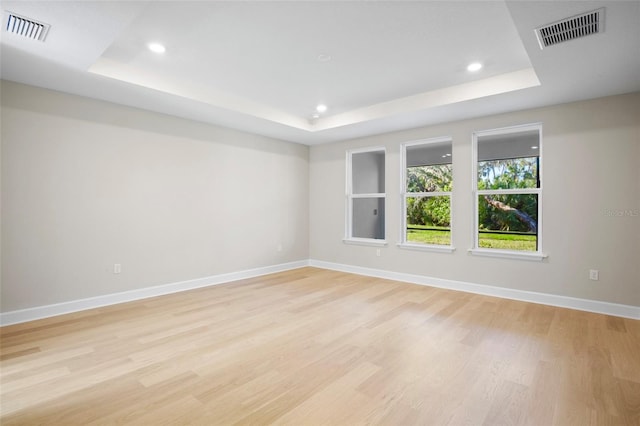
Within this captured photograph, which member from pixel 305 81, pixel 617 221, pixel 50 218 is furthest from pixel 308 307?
pixel 617 221

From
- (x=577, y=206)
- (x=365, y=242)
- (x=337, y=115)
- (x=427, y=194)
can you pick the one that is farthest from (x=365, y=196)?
(x=577, y=206)

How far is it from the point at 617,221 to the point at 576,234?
400 mm

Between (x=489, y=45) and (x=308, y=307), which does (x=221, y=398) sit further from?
(x=489, y=45)

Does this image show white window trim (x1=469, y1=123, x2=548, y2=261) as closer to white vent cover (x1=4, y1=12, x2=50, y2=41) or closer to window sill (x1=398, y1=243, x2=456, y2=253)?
window sill (x1=398, y1=243, x2=456, y2=253)

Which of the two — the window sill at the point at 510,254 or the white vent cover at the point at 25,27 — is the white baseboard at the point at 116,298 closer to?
the white vent cover at the point at 25,27

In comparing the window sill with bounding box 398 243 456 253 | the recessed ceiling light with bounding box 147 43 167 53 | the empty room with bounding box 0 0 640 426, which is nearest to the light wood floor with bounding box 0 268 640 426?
the empty room with bounding box 0 0 640 426

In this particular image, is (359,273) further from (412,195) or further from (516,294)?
(516,294)

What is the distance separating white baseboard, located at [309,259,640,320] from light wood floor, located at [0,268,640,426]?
16 cm

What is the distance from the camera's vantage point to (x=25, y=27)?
228 centimetres

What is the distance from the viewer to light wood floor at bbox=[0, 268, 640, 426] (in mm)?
1836

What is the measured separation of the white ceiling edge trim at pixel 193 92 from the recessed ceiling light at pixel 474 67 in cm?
269

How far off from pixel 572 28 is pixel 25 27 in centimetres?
402

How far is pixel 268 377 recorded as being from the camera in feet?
7.29

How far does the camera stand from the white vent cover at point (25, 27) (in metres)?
2.18
